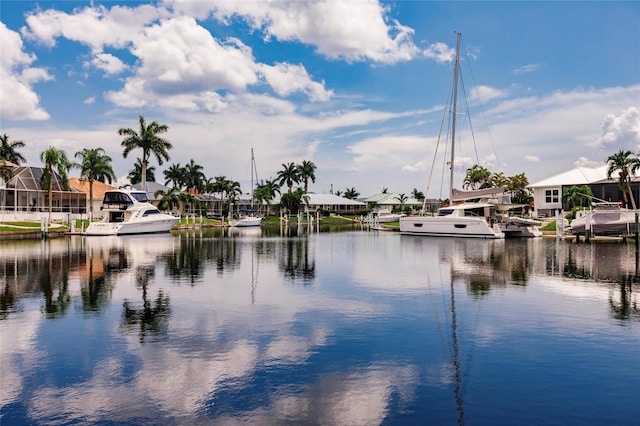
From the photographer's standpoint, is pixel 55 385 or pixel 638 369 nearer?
pixel 55 385

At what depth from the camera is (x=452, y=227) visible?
59406 millimetres

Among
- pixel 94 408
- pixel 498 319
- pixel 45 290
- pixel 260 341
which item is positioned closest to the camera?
pixel 94 408

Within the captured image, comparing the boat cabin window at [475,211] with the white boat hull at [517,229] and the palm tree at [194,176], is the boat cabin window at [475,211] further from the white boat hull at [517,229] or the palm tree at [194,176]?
the palm tree at [194,176]

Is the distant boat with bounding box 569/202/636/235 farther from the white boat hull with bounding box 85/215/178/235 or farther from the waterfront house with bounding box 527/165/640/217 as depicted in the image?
the white boat hull with bounding box 85/215/178/235

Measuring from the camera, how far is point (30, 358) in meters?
12.1

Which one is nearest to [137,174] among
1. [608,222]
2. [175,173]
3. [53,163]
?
[175,173]

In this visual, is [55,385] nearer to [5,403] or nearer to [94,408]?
[5,403]

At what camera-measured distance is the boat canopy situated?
5834 centimetres

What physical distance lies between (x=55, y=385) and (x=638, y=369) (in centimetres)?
1346

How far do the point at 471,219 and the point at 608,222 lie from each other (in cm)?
1439

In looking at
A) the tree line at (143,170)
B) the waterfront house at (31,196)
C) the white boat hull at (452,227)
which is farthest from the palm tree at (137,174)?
the white boat hull at (452,227)

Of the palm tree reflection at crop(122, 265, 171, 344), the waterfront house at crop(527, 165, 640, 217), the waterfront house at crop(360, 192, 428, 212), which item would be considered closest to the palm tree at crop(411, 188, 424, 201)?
the waterfront house at crop(360, 192, 428, 212)

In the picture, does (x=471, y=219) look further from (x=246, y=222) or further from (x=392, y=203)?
(x=392, y=203)

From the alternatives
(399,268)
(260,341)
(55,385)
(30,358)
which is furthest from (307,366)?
(399,268)
